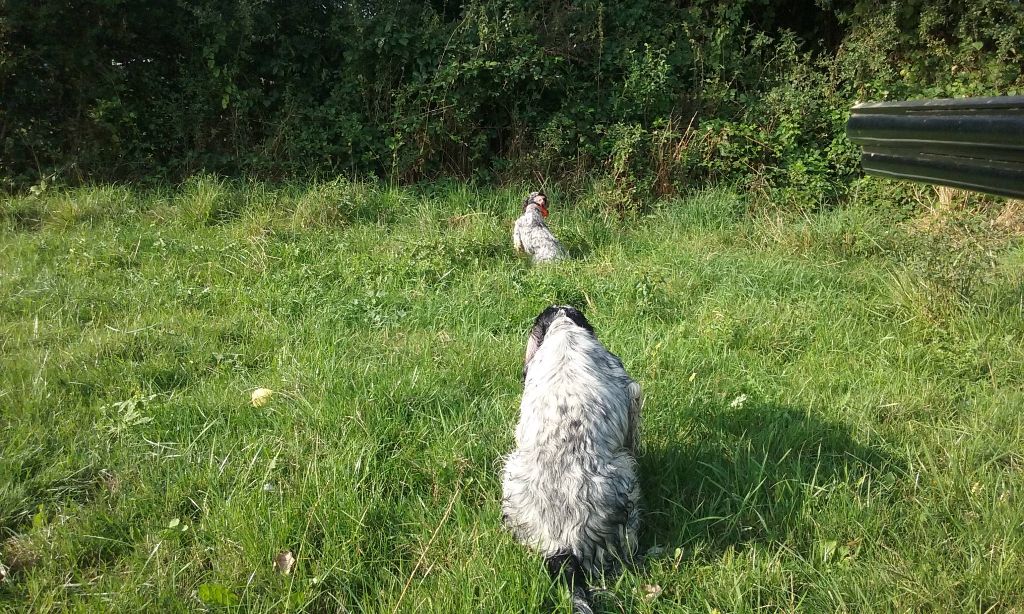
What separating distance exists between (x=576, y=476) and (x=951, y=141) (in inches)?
68.7

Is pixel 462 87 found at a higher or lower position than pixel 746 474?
higher

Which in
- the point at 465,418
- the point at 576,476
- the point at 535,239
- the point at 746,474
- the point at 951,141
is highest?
the point at 951,141

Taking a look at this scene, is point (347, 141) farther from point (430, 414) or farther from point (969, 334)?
point (969, 334)

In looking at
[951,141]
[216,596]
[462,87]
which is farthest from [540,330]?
[462,87]

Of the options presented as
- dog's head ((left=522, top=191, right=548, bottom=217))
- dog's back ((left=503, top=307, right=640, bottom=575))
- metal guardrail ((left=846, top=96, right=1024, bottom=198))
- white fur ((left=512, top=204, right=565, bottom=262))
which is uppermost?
metal guardrail ((left=846, top=96, right=1024, bottom=198))

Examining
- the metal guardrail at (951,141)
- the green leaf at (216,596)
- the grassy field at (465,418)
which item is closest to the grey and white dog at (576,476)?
Answer: the grassy field at (465,418)

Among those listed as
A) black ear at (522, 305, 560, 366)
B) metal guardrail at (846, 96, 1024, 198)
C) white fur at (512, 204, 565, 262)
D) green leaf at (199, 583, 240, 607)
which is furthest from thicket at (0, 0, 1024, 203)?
green leaf at (199, 583, 240, 607)

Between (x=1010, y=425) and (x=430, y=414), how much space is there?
10.6 ft

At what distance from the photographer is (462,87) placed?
9367 millimetres

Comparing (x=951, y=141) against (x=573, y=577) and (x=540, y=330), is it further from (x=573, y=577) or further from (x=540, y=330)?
(x=540, y=330)

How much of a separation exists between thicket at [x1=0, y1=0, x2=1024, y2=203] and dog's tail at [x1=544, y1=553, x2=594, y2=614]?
6.56m

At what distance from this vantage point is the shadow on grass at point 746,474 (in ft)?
10.1

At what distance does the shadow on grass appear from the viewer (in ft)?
10.1

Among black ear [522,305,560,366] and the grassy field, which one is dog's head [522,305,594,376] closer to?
black ear [522,305,560,366]
